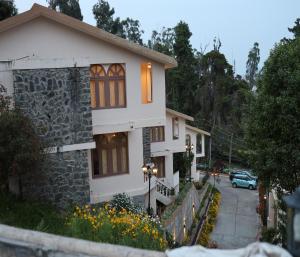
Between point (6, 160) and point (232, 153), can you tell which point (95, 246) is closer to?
point (6, 160)

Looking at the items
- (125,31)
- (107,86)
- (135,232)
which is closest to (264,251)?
(135,232)

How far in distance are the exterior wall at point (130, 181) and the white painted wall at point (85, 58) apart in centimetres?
74

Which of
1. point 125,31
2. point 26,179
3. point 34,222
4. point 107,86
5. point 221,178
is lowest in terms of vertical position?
point 221,178

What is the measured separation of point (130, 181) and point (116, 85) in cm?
352

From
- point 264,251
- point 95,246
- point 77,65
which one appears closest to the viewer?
point 264,251

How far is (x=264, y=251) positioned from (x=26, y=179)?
1082 centimetres

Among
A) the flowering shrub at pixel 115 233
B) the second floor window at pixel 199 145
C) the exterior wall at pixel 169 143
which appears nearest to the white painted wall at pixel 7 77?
the flowering shrub at pixel 115 233

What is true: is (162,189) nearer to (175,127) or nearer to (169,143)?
(169,143)

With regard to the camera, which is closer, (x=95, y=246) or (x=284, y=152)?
(x=95, y=246)

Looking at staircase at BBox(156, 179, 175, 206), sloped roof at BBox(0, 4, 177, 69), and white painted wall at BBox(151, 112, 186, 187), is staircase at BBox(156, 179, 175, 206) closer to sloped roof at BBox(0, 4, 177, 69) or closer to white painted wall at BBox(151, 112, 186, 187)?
white painted wall at BBox(151, 112, 186, 187)

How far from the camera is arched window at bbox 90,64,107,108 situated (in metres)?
14.8

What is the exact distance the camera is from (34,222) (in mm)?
11586

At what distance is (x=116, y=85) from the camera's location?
15297mm

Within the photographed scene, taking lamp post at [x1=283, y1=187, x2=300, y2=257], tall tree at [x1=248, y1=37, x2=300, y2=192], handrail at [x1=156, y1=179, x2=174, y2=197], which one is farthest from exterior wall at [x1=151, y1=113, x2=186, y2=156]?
lamp post at [x1=283, y1=187, x2=300, y2=257]
